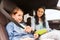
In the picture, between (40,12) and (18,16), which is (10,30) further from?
(40,12)

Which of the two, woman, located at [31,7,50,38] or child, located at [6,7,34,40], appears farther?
woman, located at [31,7,50,38]

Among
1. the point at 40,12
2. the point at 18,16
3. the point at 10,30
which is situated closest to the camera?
the point at 10,30

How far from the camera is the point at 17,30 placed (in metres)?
1.31

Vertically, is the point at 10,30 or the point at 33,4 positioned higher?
the point at 33,4

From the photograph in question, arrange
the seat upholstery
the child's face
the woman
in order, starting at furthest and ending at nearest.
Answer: the woman < the child's face < the seat upholstery

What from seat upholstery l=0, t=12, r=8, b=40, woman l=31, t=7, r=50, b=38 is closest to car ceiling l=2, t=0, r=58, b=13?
woman l=31, t=7, r=50, b=38

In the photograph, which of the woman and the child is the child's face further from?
the woman

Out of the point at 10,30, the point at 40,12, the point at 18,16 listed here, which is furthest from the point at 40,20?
the point at 10,30

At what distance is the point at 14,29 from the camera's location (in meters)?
1.30

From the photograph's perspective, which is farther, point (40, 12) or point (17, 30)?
point (40, 12)

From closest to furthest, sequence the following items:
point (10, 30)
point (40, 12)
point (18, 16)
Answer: point (10, 30) < point (18, 16) < point (40, 12)

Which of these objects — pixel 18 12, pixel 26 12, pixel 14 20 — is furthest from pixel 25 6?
pixel 14 20

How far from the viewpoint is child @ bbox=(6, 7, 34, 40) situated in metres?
1.26

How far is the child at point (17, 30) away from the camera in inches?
49.6
